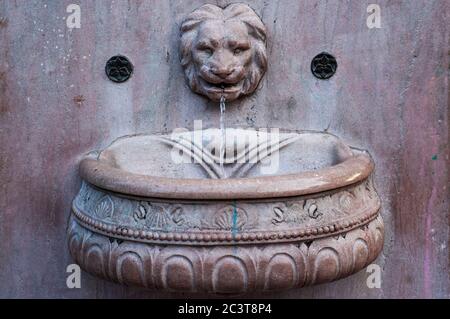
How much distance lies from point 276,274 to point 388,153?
0.85m

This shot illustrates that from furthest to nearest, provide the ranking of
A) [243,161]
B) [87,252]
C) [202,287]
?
[243,161] → [87,252] → [202,287]

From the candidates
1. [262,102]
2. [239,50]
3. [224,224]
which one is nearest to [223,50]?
[239,50]

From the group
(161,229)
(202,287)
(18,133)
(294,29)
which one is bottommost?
(202,287)

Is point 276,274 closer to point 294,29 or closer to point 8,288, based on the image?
point 294,29

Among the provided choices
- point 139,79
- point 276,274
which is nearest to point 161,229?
point 276,274

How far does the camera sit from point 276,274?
199 cm

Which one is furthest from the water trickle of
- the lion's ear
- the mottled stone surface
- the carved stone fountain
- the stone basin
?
the stone basin

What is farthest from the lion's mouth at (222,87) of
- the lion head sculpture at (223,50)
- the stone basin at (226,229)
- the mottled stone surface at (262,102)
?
the stone basin at (226,229)

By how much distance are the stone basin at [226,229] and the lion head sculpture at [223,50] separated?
1.72ft

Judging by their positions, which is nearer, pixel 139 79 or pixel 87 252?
pixel 87 252

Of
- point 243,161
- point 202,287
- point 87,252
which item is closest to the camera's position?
point 202,287

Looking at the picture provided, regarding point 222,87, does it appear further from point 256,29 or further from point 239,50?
point 256,29

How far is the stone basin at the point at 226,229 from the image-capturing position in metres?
1.97

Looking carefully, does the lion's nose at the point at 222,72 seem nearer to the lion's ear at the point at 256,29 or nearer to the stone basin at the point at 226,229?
the lion's ear at the point at 256,29
